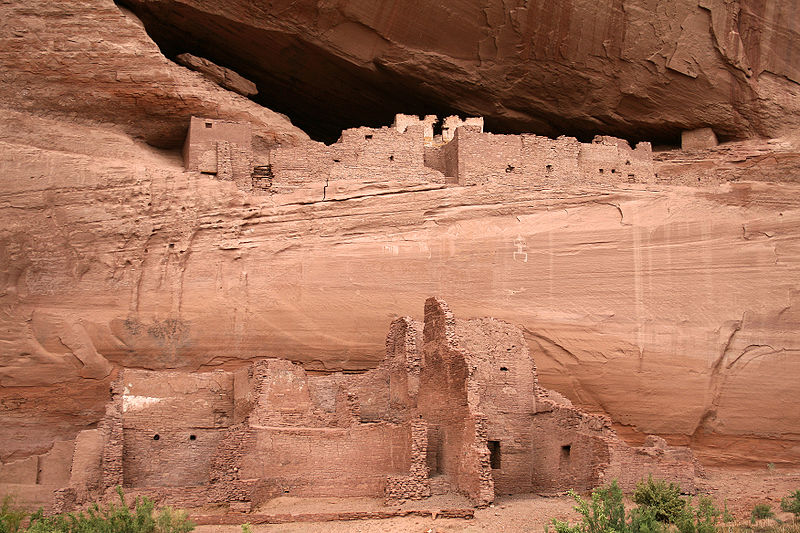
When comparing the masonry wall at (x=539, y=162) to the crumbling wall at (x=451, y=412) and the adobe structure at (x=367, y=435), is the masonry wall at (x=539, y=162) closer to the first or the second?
the adobe structure at (x=367, y=435)

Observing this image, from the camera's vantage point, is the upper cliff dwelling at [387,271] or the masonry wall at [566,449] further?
the upper cliff dwelling at [387,271]

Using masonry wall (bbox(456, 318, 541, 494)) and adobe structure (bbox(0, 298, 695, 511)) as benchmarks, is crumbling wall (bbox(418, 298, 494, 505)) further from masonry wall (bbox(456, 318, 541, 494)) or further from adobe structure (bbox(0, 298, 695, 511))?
masonry wall (bbox(456, 318, 541, 494))

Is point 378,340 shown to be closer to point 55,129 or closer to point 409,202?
Result: point 409,202

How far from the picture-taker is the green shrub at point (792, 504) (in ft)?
45.2

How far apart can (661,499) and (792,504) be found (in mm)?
1969

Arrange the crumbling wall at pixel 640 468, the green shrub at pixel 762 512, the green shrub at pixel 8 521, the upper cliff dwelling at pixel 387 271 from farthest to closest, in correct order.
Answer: the upper cliff dwelling at pixel 387 271 → the crumbling wall at pixel 640 468 → the green shrub at pixel 762 512 → the green shrub at pixel 8 521

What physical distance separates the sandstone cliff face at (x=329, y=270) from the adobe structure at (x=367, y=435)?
3.91ft

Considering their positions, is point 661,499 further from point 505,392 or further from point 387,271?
point 387,271

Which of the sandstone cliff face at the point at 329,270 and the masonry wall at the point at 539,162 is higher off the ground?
the masonry wall at the point at 539,162

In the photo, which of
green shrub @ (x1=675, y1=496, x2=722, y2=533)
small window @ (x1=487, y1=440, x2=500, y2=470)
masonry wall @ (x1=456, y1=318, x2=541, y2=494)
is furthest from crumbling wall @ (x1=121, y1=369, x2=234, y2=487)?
green shrub @ (x1=675, y1=496, x2=722, y2=533)

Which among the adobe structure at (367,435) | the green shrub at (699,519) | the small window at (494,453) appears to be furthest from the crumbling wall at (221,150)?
the green shrub at (699,519)

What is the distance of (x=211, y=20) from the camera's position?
20.9 m

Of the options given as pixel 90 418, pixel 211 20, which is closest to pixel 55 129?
pixel 211 20

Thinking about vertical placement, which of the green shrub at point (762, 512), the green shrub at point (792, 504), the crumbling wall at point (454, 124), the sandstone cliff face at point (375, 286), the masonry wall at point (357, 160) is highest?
the crumbling wall at point (454, 124)
